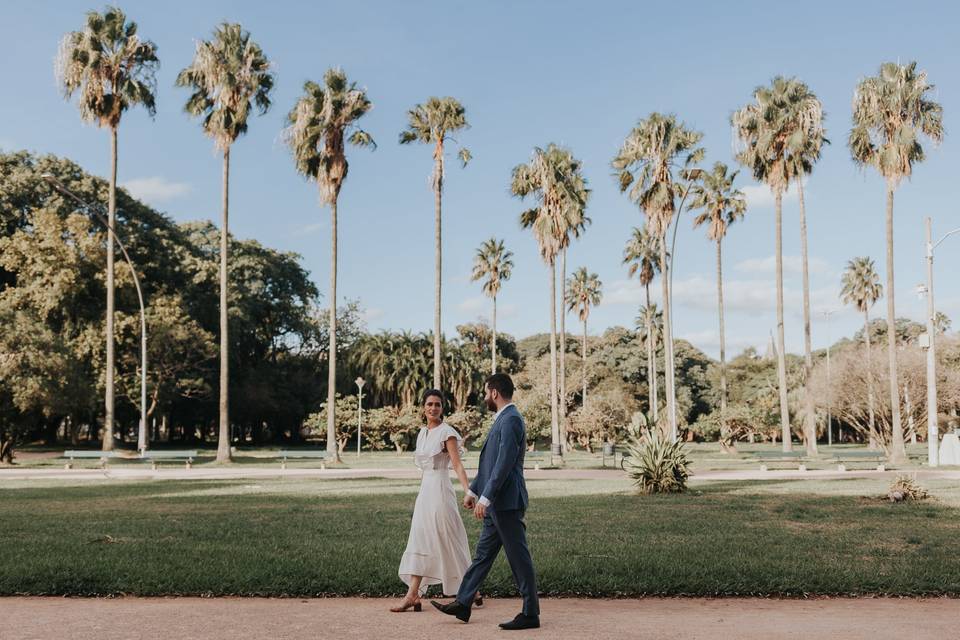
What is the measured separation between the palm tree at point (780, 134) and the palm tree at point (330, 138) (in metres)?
16.6

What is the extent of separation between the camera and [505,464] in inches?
246

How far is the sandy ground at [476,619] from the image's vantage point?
20.0 feet

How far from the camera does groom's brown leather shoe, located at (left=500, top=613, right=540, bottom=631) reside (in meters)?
6.22

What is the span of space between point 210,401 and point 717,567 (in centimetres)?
4812

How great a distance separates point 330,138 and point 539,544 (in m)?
27.5

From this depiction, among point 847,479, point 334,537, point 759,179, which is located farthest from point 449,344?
point 334,537

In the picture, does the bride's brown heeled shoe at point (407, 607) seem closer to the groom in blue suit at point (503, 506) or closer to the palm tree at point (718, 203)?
the groom in blue suit at point (503, 506)

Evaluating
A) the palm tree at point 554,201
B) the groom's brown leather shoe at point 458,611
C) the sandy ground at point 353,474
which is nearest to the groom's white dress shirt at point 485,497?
the groom's brown leather shoe at point 458,611

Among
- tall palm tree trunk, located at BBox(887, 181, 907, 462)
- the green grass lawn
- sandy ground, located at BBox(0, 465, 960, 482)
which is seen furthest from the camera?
tall palm tree trunk, located at BBox(887, 181, 907, 462)

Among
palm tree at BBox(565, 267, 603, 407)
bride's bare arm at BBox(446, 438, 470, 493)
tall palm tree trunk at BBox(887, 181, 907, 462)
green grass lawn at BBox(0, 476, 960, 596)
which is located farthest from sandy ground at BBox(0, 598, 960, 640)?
palm tree at BBox(565, 267, 603, 407)

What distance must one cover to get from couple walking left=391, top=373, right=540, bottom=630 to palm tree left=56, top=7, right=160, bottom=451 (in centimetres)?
2978

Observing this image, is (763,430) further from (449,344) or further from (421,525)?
(421,525)

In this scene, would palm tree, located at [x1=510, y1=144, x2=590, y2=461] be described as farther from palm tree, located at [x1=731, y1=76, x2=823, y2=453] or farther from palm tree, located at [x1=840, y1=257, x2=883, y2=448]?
palm tree, located at [x1=840, y1=257, x2=883, y2=448]

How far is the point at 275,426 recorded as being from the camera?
62.7 m
